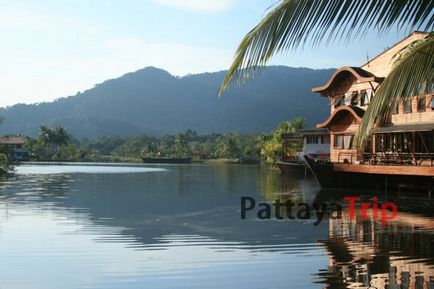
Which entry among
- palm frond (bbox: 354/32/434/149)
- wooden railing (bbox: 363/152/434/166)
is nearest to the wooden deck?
wooden railing (bbox: 363/152/434/166)

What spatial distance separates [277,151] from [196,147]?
268 ft

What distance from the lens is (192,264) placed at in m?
11.9

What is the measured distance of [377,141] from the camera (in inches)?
1458

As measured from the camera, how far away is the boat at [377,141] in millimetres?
30156

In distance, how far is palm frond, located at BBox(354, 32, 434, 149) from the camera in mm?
3748

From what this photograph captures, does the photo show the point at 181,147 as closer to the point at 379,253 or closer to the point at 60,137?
the point at 60,137

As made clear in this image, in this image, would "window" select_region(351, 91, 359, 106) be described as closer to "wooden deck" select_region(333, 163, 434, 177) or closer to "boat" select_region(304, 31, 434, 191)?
"boat" select_region(304, 31, 434, 191)

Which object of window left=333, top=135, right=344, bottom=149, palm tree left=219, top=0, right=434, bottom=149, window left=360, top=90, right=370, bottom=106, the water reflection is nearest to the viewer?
palm tree left=219, top=0, right=434, bottom=149

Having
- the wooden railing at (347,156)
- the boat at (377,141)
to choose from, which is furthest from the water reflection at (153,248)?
the wooden railing at (347,156)

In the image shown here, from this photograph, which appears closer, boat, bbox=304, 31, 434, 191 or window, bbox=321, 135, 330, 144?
boat, bbox=304, 31, 434, 191

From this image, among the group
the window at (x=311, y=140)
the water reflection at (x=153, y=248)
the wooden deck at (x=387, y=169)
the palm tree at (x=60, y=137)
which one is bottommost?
the water reflection at (x=153, y=248)

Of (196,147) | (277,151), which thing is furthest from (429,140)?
(196,147)

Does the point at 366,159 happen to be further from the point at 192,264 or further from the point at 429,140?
the point at 192,264

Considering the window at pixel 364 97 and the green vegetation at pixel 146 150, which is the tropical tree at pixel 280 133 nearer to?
the green vegetation at pixel 146 150
